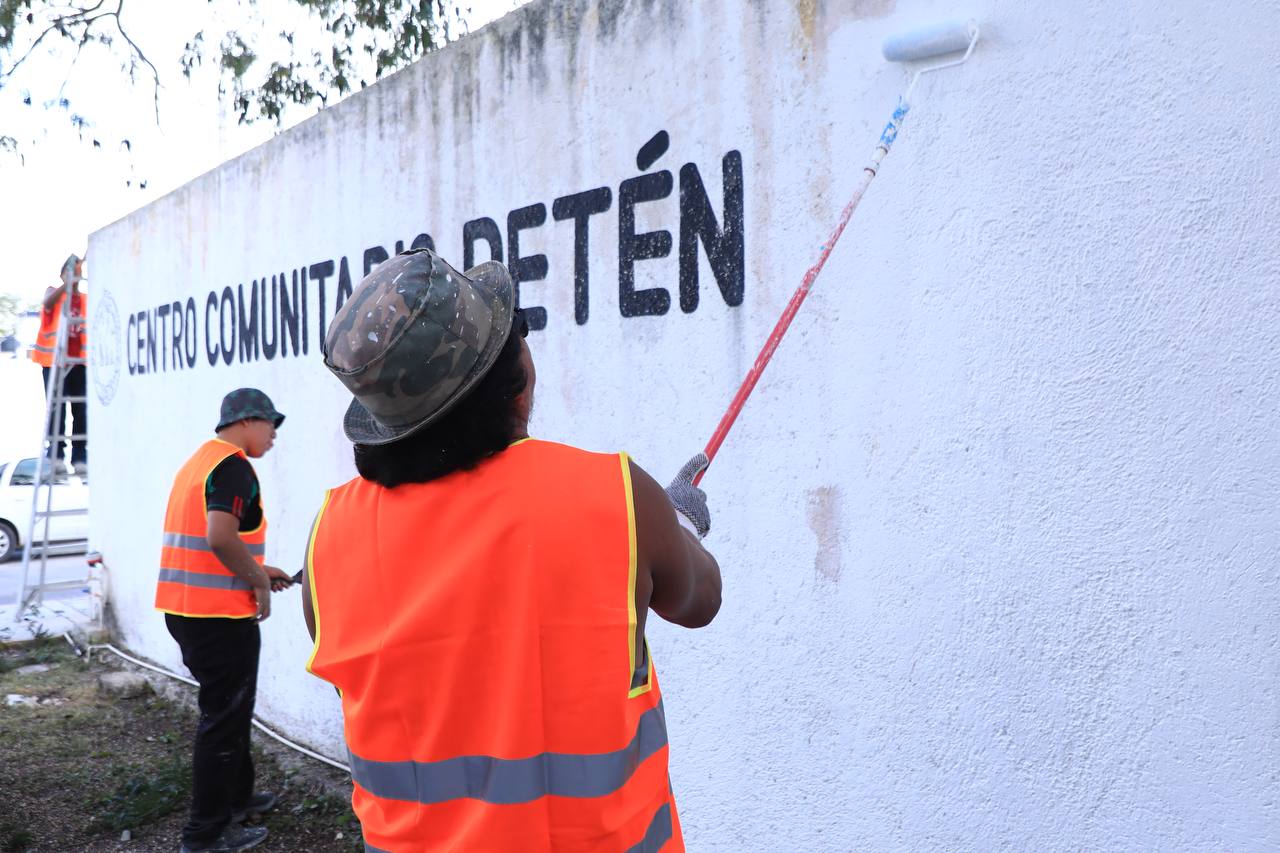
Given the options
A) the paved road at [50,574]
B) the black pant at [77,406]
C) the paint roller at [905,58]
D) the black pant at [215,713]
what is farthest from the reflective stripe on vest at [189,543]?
the paved road at [50,574]

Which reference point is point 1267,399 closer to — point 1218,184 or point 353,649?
point 1218,184

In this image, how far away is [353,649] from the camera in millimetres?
1564

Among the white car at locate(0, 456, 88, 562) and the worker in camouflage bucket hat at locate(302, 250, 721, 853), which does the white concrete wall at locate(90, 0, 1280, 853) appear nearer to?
the worker in camouflage bucket hat at locate(302, 250, 721, 853)

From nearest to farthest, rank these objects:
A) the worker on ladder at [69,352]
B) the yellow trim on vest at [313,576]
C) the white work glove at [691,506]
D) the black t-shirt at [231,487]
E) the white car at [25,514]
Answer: the yellow trim on vest at [313,576] < the white work glove at [691,506] < the black t-shirt at [231,487] < the worker on ladder at [69,352] < the white car at [25,514]

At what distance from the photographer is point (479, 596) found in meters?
1.48

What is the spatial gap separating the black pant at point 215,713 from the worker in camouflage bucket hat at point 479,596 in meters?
2.65

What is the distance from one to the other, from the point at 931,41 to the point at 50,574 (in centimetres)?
1126

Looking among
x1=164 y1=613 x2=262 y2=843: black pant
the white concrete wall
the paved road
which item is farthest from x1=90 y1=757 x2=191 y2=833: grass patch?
the paved road

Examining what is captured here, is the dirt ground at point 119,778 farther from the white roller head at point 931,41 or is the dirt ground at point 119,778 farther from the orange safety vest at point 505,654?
the white roller head at point 931,41

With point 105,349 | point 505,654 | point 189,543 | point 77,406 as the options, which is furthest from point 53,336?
point 505,654

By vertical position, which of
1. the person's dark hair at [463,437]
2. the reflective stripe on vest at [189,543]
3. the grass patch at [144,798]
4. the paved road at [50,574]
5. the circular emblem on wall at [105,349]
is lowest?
the grass patch at [144,798]

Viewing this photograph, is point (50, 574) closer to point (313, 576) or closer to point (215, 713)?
point (215, 713)

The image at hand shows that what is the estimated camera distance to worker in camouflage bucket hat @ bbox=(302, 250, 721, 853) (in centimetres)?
148

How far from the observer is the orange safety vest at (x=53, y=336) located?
8250 millimetres
